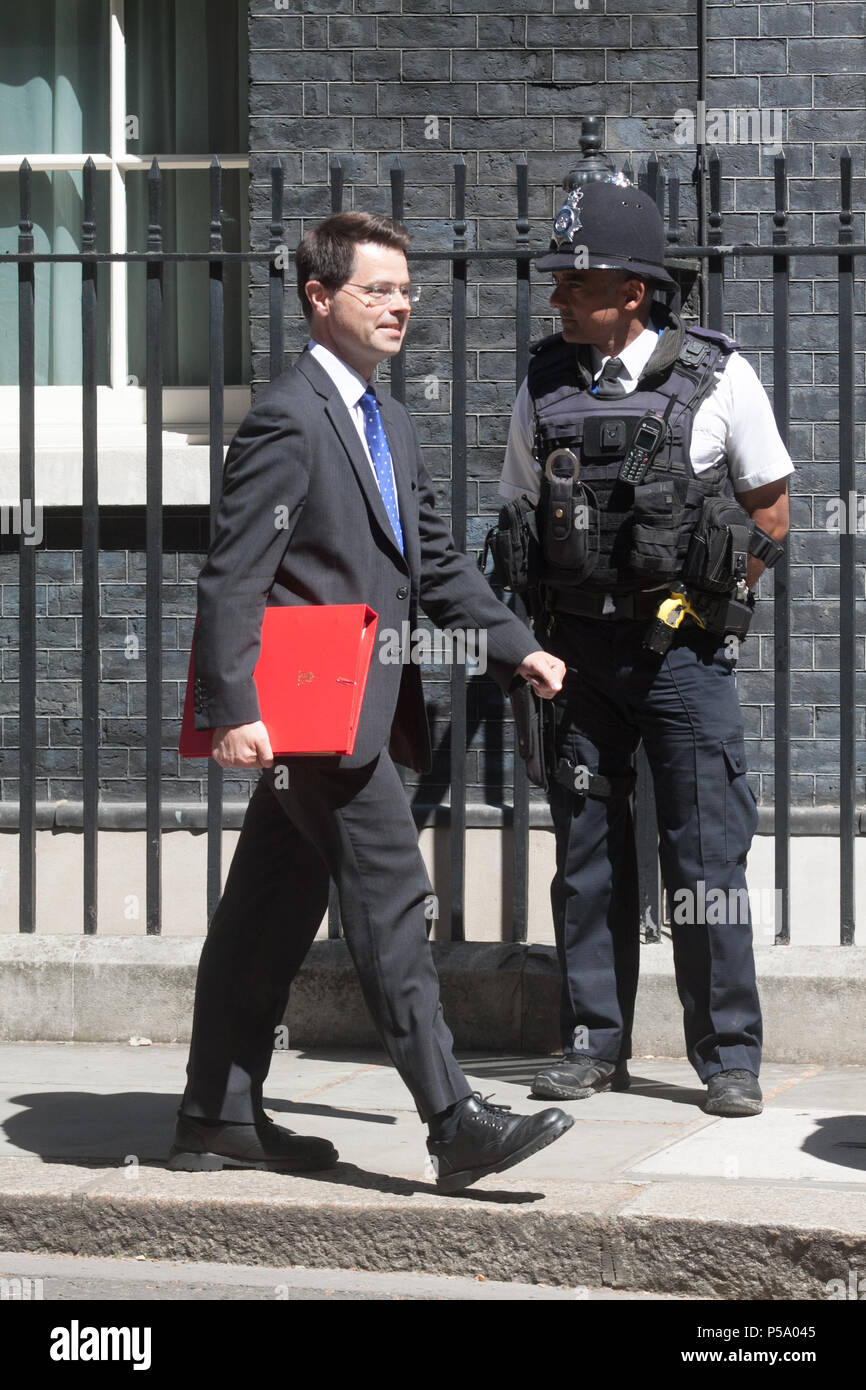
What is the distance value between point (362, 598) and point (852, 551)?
6.47ft

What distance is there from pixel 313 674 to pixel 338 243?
3.21ft

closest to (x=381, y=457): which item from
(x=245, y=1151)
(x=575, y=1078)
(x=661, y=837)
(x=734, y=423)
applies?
(x=734, y=423)

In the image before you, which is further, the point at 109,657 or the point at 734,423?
the point at 109,657

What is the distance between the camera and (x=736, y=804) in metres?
4.99

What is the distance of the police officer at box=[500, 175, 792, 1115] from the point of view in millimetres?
4871

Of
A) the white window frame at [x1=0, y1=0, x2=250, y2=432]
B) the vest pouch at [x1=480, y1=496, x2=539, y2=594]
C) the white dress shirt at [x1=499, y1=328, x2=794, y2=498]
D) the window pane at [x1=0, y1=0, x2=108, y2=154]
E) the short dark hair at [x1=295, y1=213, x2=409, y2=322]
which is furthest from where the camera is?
the window pane at [x1=0, y1=0, x2=108, y2=154]

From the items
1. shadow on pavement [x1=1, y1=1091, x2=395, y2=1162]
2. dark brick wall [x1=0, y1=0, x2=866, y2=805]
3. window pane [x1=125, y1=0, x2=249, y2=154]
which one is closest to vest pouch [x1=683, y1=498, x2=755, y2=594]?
shadow on pavement [x1=1, y1=1091, x2=395, y2=1162]

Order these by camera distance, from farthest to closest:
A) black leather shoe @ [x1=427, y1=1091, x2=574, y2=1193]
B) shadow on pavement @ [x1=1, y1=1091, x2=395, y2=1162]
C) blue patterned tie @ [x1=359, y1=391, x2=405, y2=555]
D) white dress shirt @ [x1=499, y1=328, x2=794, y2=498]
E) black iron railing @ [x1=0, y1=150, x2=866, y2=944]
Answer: black iron railing @ [x1=0, y1=150, x2=866, y2=944] → white dress shirt @ [x1=499, y1=328, x2=794, y2=498] → shadow on pavement @ [x1=1, y1=1091, x2=395, y2=1162] → blue patterned tie @ [x1=359, y1=391, x2=405, y2=555] → black leather shoe @ [x1=427, y1=1091, x2=574, y2=1193]

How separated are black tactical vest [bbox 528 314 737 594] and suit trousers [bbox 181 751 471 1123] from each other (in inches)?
40.2

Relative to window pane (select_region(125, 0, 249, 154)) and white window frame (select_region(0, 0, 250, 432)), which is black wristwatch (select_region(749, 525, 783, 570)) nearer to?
white window frame (select_region(0, 0, 250, 432))

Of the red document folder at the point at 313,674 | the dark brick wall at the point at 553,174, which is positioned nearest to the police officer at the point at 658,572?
the red document folder at the point at 313,674

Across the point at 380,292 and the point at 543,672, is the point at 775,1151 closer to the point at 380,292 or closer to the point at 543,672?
the point at 543,672

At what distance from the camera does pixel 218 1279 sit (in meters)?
4.02

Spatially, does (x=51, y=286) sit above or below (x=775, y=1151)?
above
